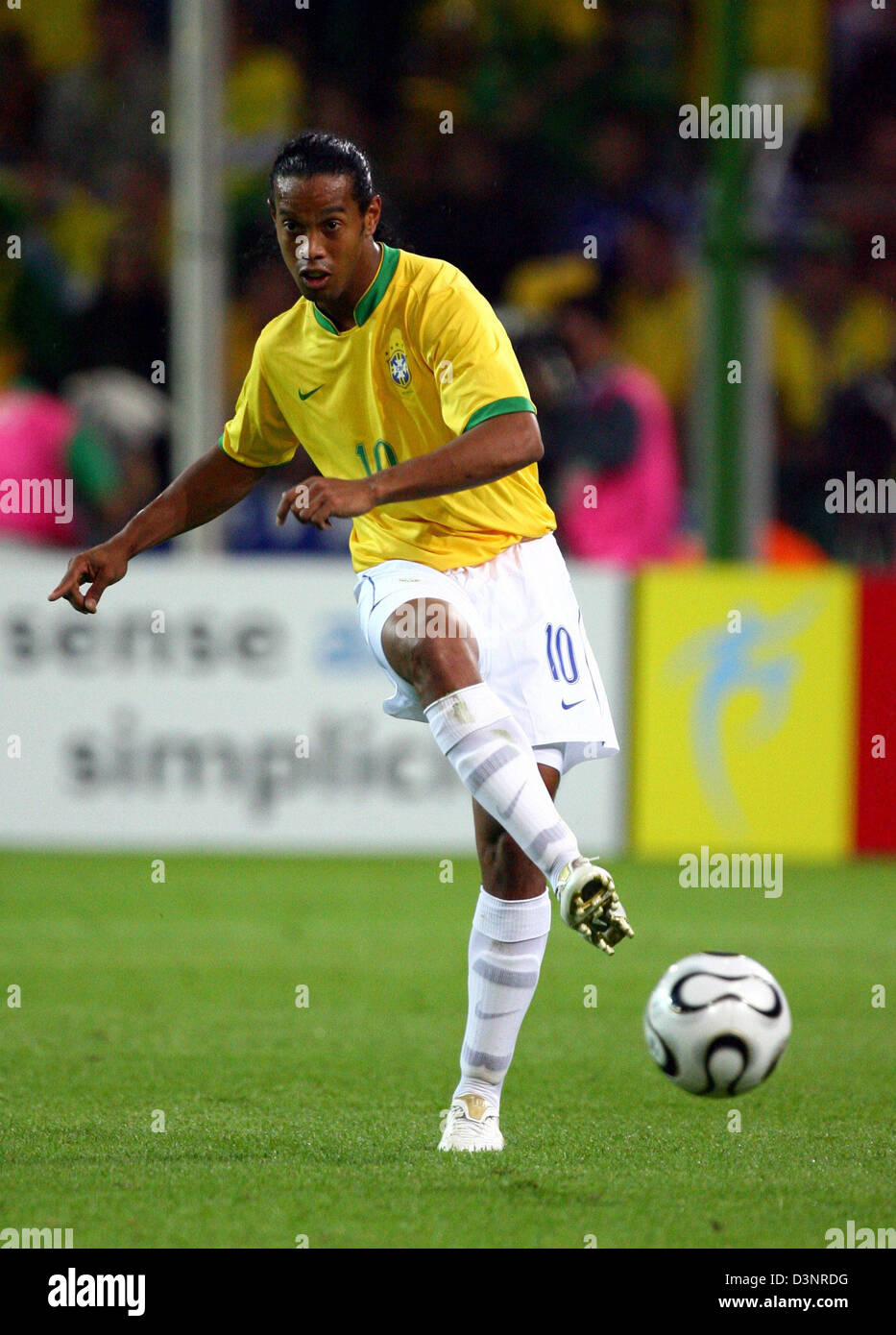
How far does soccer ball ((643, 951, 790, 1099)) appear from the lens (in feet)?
14.4

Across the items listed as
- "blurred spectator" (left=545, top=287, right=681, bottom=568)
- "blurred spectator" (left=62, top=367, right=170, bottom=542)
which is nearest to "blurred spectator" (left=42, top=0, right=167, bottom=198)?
"blurred spectator" (left=62, top=367, right=170, bottom=542)

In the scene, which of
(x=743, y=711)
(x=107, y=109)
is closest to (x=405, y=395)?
(x=743, y=711)

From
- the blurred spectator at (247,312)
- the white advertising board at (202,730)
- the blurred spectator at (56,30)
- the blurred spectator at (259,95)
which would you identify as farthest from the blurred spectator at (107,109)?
the white advertising board at (202,730)

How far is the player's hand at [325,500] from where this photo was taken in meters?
4.07

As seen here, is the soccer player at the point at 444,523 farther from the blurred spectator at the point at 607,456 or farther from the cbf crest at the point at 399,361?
the blurred spectator at the point at 607,456

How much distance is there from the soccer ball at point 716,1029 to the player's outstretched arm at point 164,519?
154 centimetres

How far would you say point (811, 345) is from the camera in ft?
41.8

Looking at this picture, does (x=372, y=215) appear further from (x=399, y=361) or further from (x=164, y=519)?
(x=164, y=519)

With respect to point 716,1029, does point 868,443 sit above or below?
above

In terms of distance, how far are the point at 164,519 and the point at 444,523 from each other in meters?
0.69

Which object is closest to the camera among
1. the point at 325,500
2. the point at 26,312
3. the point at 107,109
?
the point at 325,500

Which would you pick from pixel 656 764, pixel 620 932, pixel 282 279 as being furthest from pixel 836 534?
pixel 620 932

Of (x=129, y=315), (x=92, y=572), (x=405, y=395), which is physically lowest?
(x=92, y=572)

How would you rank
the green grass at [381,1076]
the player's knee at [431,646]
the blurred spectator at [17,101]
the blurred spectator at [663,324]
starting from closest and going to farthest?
the green grass at [381,1076]
the player's knee at [431,646]
the blurred spectator at [663,324]
the blurred spectator at [17,101]
